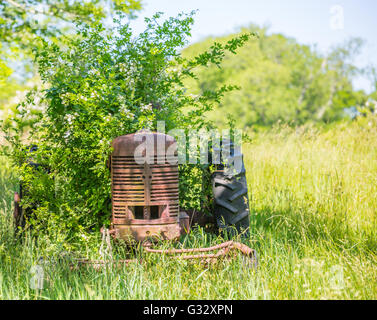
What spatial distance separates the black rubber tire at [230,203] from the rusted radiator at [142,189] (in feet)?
2.51

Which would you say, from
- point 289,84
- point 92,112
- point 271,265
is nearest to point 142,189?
point 92,112

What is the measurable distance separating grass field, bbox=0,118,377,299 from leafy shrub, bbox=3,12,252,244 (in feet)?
1.06

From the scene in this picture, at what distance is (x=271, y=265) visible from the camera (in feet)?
10.3

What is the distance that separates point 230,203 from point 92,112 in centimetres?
139

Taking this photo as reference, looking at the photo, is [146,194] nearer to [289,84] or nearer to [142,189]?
[142,189]

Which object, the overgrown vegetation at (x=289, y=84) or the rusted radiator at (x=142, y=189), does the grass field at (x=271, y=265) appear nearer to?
the rusted radiator at (x=142, y=189)

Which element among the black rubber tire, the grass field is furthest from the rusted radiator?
the black rubber tire

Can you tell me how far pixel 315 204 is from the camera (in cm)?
457

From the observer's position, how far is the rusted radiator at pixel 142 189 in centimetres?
298

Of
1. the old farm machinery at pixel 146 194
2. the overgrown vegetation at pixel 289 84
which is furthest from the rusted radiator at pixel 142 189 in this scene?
the overgrown vegetation at pixel 289 84

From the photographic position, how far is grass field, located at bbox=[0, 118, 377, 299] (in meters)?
2.74

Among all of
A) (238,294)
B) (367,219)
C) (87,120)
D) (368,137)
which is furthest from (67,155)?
(368,137)

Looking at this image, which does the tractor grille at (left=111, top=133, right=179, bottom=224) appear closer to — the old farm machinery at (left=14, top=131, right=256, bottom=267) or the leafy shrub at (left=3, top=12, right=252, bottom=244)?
the old farm machinery at (left=14, top=131, right=256, bottom=267)
